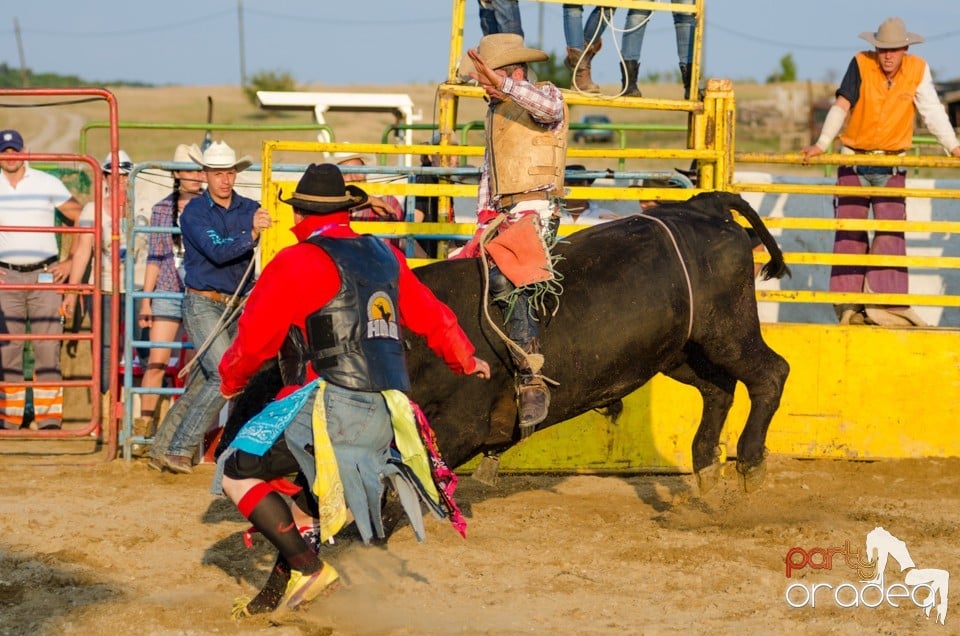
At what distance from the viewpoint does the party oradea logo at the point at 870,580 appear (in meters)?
5.05

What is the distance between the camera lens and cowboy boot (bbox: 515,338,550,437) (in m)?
5.79

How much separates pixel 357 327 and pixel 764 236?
3.11 meters

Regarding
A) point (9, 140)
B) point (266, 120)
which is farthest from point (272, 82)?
point (9, 140)

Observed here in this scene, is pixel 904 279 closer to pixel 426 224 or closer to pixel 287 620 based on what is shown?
pixel 426 224

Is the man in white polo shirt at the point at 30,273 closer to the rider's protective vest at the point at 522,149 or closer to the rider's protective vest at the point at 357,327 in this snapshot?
the rider's protective vest at the point at 522,149

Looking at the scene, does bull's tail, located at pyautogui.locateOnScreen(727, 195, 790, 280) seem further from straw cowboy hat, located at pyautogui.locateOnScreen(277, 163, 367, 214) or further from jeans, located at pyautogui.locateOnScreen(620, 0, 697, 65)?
straw cowboy hat, located at pyautogui.locateOnScreen(277, 163, 367, 214)

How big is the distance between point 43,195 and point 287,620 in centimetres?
519

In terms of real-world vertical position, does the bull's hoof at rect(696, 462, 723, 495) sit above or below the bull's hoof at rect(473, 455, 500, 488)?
below

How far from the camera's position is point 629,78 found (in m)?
8.45

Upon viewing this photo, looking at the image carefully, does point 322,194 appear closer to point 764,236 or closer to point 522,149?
point 522,149

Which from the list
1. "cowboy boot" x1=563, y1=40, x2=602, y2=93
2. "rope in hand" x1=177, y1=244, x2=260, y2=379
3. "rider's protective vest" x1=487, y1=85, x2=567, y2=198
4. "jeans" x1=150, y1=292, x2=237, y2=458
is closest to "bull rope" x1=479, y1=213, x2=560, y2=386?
"rider's protective vest" x1=487, y1=85, x2=567, y2=198

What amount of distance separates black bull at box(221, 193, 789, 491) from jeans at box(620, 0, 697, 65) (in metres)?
2.12

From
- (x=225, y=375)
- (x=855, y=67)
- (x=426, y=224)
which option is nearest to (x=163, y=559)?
(x=225, y=375)

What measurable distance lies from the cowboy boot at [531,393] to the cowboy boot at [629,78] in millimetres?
3150
